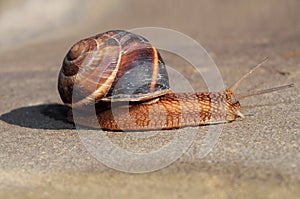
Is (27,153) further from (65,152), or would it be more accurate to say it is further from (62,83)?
(62,83)

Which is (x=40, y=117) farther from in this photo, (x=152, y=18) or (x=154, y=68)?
(x=152, y=18)

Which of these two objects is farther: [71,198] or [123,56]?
[123,56]

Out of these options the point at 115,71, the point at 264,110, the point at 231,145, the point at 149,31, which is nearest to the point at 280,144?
the point at 231,145

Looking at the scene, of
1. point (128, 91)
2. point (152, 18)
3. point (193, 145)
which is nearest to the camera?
point (193, 145)

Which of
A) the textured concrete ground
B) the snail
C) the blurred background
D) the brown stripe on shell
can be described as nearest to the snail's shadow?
the textured concrete ground

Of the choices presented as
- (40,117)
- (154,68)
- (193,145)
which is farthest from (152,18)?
(193,145)

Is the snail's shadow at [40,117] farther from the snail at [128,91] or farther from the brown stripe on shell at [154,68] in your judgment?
the brown stripe on shell at [154,68]

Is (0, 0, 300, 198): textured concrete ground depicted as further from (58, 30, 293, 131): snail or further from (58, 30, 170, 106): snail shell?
(58, 30, 170, 106): snail shell

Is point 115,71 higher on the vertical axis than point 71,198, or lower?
higher
